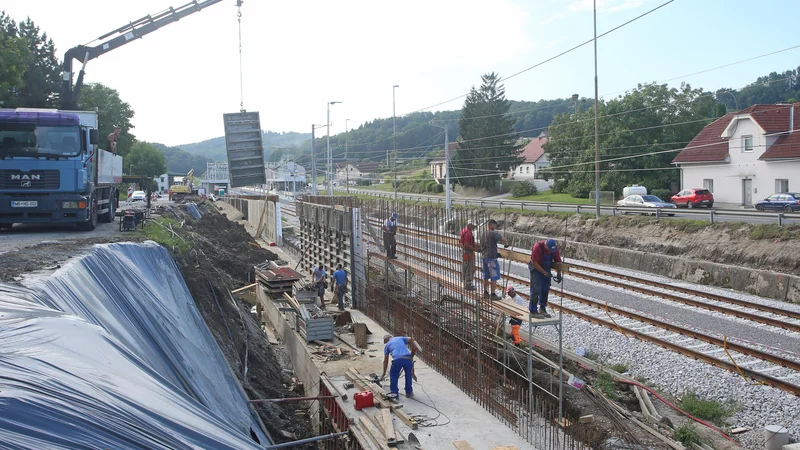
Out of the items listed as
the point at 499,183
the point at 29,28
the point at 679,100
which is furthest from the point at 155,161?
the point at 679,100

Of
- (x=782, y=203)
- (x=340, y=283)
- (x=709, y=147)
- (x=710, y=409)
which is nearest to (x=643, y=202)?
(x=782, y=203)

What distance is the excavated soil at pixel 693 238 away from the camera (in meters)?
21.4

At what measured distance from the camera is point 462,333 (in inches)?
496

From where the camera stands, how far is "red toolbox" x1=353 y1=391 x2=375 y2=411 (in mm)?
10875

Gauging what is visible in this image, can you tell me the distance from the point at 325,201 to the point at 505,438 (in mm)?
16550

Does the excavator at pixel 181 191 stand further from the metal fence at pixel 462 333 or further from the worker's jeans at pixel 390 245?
the metal fence at pixel 462 333

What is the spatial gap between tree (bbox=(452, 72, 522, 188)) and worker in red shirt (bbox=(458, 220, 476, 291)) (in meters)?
47.6

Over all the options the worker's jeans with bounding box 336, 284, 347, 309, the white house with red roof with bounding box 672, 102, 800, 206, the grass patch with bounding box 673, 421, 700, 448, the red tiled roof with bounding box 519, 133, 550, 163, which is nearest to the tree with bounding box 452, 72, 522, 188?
the red tiled roof with bounding box 519, 133, 550, 163

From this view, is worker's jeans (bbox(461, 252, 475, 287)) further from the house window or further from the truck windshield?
the house window

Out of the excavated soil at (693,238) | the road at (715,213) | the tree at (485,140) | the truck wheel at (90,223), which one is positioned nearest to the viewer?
the truck wheel at (90,223)

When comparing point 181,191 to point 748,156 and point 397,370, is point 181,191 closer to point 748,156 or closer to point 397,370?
point 748,156

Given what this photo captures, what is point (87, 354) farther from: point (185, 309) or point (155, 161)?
point (155, 161)

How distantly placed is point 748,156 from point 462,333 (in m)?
31.4

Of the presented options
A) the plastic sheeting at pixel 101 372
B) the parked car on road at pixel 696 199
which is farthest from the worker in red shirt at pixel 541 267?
the parked car on road at pixel 696 199
